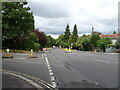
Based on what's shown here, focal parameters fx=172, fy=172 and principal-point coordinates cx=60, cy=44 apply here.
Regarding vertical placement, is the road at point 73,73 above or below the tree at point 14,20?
below

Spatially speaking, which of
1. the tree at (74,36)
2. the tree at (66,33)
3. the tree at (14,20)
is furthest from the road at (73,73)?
the tree at (66,33)


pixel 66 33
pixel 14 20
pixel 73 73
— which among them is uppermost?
pixel 66 33

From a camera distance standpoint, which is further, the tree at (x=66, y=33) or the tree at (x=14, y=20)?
the tree at (x=66, y=33)

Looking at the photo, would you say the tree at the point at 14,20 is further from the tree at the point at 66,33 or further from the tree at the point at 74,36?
the tree at the point at 66,33

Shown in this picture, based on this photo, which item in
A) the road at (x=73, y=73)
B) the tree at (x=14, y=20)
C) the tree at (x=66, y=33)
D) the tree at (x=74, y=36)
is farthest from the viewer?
the tree at (x=66, y=33)

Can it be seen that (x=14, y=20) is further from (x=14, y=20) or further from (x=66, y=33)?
(x=66, y=33)

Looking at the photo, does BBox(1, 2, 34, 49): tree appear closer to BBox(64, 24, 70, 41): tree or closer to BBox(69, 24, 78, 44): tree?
BBox(69, 24, 78, 44): tree

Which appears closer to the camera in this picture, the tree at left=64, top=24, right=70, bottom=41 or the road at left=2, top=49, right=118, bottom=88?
the road at left=2, top=49, right=118, bottom=88

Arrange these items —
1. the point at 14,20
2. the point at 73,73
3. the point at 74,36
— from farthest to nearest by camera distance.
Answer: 1. the point at 74,36
2. the point at 14,20
3. the point at 73,73

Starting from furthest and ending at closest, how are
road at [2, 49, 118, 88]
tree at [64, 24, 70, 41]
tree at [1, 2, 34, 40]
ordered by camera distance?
tree at [64, 24, 70, 41], tree at [1, 2, 34, 40], road at [2, 49, 118, 88]

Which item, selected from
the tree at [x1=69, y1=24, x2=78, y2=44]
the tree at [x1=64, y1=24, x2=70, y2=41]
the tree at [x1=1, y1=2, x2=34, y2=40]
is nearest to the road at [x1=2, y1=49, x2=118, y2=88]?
the tree at [x1=1, y1=2, x2=34, y2=40]

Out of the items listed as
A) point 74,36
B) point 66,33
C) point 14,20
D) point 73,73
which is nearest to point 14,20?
point 14,20

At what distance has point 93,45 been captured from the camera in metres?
66.8

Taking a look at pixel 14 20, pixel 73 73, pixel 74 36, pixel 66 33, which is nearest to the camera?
pixel 73 73
